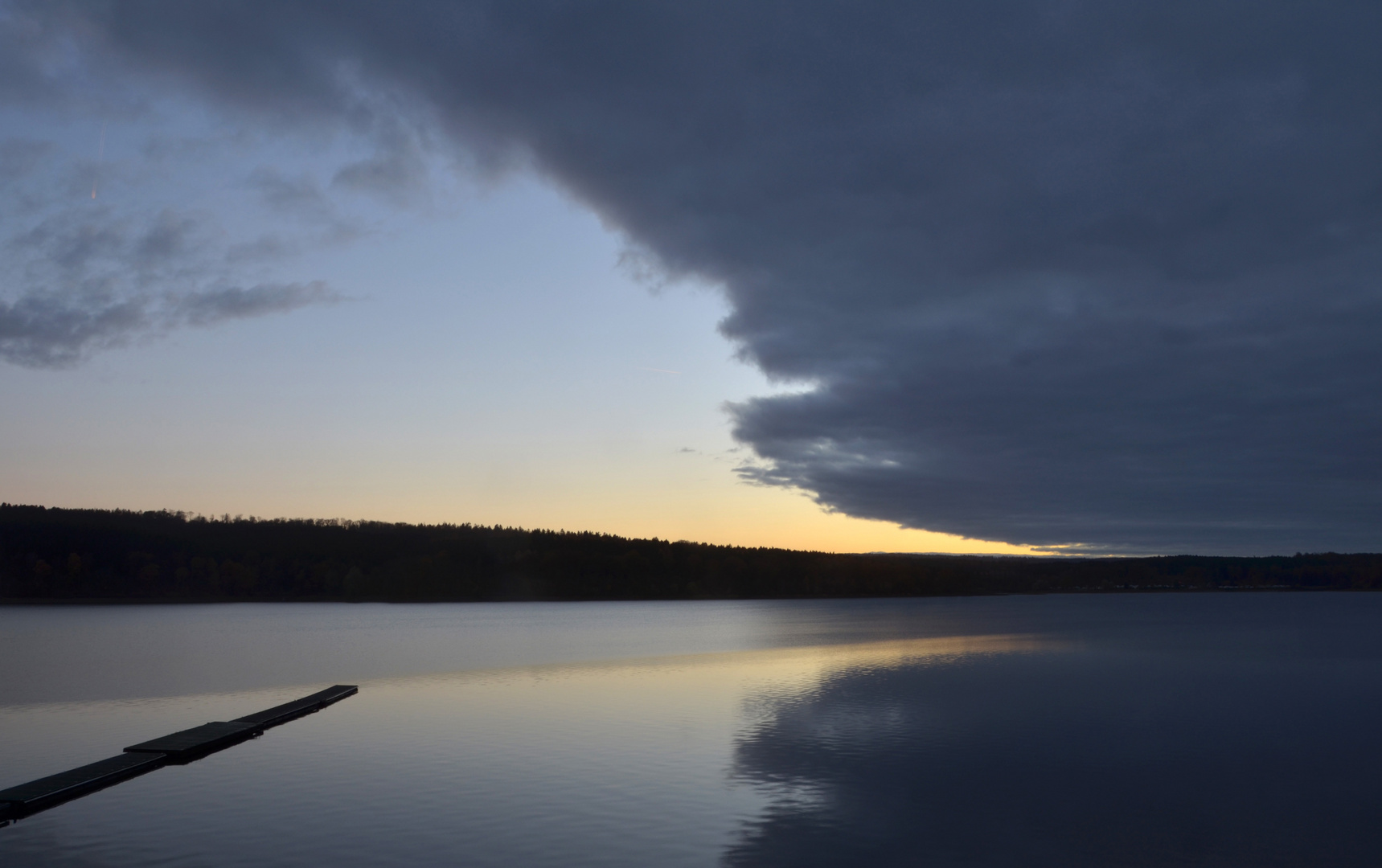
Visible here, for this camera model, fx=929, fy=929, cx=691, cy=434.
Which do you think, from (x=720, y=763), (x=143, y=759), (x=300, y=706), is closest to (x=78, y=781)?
(x=143, y=759)

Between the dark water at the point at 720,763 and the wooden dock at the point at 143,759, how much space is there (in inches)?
25.1

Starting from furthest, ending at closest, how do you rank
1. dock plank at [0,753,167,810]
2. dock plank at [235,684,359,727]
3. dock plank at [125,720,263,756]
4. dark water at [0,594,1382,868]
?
dock plank at [235,684,359,727] < dock plank at [125,720,263,756] < dock plank at [0,753,167,810] < dark water at [0,594,1382,868]

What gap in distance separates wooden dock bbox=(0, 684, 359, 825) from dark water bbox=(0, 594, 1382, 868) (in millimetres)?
637

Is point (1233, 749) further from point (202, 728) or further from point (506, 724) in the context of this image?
point (202, 728)

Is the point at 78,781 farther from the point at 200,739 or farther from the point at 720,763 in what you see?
the point at 720,763

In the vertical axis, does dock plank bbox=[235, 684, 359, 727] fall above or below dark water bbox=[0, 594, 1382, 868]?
above

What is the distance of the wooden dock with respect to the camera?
20.6 metres

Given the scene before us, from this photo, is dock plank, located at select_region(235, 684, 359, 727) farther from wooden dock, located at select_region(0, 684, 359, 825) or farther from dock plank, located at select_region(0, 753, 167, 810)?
dock plank, located at select_region(0, 753, 167, 810)

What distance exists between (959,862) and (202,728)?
2598 cm

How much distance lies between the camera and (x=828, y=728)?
32.3 metres

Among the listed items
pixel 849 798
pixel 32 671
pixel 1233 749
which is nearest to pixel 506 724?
pixel 849 798

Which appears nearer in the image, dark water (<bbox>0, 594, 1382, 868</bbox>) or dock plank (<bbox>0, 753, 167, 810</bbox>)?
dark water (<bbox>0, 594, 1382, 868</bbox>)

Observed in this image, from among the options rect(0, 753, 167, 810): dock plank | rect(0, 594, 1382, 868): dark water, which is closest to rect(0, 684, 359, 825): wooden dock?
rect(0, 753, 167, 810): dock plank

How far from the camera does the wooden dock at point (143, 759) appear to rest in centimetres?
2056
